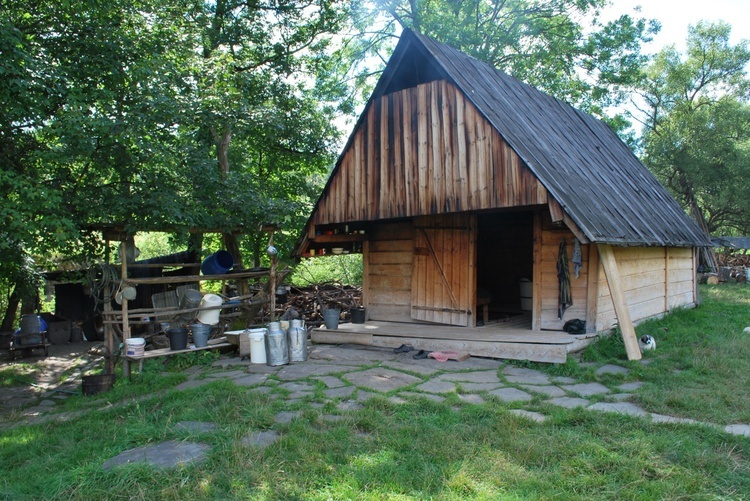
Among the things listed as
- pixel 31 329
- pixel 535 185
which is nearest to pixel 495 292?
pixel 535 185

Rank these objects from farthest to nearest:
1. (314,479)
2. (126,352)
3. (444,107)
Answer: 1. (444,107)
2. (126,352)
3. (314,479)

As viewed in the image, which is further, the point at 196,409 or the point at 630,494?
the point at 196,409

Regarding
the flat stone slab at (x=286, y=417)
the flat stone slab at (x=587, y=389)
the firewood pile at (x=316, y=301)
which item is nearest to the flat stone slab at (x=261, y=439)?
the flat stone slab at (x=286, y=417)

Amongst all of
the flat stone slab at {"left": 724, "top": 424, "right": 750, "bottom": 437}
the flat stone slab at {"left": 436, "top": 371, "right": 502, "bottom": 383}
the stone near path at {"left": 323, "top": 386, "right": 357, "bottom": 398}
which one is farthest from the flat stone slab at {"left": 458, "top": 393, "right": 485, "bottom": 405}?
the flat stone slab at {"left": 724, "top": 424, "right": 750, "bottom": 437}

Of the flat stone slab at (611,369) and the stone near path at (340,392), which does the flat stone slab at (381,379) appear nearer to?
the stone near path at (340,392)

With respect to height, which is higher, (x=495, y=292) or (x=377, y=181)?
(x=377, y=181)

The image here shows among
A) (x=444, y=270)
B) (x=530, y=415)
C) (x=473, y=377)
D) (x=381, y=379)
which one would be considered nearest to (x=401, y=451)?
(x=530, y=415)

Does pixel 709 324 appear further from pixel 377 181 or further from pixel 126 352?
pixel 126 352

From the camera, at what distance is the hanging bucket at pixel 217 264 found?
10.6 metres

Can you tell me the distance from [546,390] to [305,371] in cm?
331

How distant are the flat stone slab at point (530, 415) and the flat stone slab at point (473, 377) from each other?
1.41m

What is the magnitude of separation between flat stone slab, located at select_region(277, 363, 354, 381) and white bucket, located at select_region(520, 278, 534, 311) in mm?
5569

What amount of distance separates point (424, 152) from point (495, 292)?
6358 millimetres

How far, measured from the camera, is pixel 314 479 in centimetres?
398
